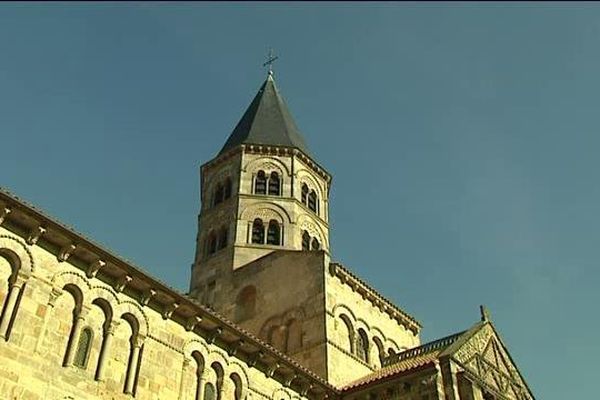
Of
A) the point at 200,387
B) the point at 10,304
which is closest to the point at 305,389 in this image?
the point at 200,387

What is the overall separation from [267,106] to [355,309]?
1710cm

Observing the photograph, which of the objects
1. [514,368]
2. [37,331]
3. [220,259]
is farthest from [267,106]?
[37,331]

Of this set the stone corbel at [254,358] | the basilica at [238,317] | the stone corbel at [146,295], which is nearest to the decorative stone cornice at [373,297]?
the basilica at [238,317]

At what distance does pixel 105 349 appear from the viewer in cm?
1700

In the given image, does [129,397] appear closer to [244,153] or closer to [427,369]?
[427,369]

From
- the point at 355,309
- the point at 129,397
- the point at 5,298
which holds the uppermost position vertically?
the point at 355,309

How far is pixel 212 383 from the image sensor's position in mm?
19625

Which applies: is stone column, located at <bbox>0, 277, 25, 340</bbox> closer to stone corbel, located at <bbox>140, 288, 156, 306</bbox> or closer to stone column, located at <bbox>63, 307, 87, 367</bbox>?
stone column, located at <bbox>63, 307, 87, 367</bbox>

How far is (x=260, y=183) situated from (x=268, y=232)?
3107 millimetres

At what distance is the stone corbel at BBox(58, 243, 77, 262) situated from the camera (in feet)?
55.5

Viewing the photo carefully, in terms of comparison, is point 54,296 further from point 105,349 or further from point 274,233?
point 274,233

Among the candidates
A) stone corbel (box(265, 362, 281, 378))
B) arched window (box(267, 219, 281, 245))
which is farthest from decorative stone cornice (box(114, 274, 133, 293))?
arched window (box(267, 219, 281, 245))

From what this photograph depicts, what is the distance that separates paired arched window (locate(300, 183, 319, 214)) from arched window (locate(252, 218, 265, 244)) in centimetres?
315

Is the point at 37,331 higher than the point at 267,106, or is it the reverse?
the point at 267,106
